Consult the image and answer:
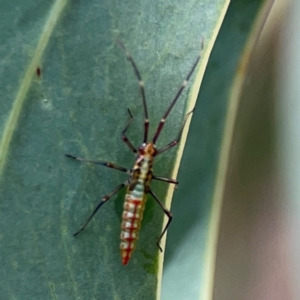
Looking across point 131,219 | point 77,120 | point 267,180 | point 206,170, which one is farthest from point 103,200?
point 267,180

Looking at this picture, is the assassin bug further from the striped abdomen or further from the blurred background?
the blurred background

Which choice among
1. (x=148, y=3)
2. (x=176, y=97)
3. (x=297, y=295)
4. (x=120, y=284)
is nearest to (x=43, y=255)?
(x=120, y=284)

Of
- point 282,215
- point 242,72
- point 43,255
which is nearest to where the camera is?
point 43,255

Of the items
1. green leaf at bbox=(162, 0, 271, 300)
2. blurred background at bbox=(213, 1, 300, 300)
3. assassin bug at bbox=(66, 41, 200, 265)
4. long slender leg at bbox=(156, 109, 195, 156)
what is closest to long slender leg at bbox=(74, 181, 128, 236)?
assassin bug at bbox=(66, 41, 200, 265)

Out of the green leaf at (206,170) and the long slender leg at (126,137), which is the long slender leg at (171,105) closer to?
the long slender leg at (126,137)

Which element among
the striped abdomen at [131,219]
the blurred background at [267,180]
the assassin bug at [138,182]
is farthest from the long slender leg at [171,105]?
the blurred background at [267,180]

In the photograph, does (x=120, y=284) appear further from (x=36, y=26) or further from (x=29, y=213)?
(x=36, y=26)
